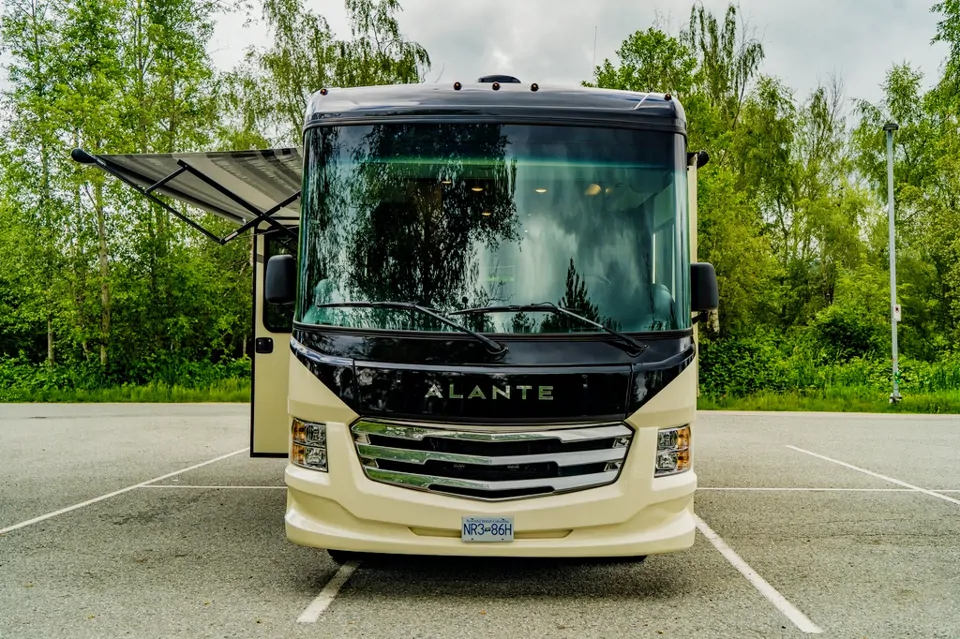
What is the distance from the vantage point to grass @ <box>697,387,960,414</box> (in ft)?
68.1

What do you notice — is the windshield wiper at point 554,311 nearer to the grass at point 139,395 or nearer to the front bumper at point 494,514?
the front bumper at point 494,514

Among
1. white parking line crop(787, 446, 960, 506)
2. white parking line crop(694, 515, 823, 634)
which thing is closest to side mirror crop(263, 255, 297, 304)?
white parking line crop(694, 515, 823, 634)

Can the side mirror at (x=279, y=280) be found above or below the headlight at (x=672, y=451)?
above

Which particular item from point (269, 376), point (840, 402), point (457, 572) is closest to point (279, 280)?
point (269, 376)

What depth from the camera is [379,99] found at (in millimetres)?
5105

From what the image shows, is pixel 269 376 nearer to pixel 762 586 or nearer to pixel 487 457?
pixel 487 457

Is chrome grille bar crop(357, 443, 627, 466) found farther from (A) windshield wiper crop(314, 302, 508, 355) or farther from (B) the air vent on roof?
(B) the air vent on roof

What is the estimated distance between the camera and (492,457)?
453cm

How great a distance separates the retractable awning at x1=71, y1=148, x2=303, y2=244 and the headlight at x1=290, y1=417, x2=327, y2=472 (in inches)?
77.0

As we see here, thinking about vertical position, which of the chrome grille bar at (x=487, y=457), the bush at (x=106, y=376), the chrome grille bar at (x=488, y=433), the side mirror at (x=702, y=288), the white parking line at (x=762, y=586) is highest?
the side mirror at (x=702, y=288)

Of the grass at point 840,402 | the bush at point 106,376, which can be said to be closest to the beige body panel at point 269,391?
the grass at point 840,402

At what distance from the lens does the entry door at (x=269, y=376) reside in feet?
23.1

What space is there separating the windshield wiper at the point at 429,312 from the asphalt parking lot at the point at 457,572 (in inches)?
59.5

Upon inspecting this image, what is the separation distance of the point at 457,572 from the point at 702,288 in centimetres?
250
